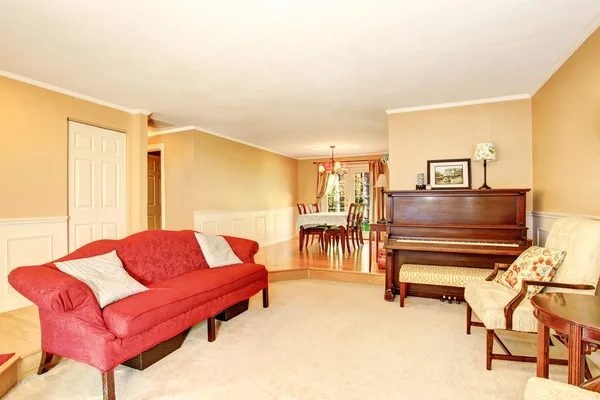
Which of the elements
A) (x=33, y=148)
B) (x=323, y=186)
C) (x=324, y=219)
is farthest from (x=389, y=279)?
(x=323, y=186)

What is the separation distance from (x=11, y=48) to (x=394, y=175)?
410cm

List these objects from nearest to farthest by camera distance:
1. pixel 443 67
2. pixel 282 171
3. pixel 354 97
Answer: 1. pixel 443 67
2. pixel 354 97
3. pixel 282 171

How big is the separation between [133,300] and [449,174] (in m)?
3.70

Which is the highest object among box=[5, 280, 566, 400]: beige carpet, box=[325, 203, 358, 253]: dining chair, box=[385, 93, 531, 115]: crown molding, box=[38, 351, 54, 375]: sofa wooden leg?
box=[385, 93, 531, 115]: crown molding

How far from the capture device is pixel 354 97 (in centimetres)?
375

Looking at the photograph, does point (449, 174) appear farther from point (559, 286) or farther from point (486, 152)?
point (559, 286)

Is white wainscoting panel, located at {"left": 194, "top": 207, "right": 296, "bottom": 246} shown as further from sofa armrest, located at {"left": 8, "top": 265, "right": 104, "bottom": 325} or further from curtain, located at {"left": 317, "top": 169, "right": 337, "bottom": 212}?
sofa armrest, located at {"left": 8, "top": 265, "right": 104, "bottom": 325}

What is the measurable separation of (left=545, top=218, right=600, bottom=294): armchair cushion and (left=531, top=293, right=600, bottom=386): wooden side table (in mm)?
391

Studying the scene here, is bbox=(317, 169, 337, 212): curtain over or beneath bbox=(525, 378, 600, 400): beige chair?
over

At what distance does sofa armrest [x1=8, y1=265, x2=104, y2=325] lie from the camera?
1.72 m

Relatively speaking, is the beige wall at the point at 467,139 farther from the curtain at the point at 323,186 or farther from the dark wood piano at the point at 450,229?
the curtain at the point at 323,186

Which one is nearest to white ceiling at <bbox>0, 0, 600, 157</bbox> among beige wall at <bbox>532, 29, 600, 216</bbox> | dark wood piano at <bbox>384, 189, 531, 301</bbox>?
beige wall at <bbox>532, 29, 600, 216</bbox>

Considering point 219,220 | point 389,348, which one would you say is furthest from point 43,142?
point 389,348

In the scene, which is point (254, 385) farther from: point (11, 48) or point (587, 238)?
point (11, 48)
